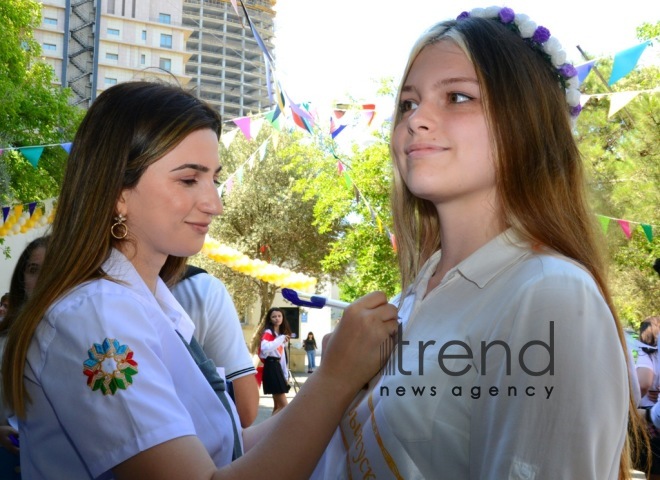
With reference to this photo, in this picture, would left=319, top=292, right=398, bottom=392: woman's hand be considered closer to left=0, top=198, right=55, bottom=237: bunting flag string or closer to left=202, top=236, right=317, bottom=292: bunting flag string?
left=202, top=236, right=317, bottom=292: bunting flag string

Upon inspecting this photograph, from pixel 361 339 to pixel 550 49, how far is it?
0.79 m

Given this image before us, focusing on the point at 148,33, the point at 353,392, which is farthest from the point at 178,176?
the point at 148,33

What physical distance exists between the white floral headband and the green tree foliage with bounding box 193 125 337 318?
107 feet

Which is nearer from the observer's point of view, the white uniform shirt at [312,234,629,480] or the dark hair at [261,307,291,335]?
the white uniform shirt at [312,234,629,480]

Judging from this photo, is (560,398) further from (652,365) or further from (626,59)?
(626,59)

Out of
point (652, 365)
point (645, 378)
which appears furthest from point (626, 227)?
point (645, 378)

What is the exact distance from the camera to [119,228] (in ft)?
7.32

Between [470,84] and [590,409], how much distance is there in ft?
2.54

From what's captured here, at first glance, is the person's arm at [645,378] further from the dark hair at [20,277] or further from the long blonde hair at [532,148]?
the long blonde hair at [532,148]

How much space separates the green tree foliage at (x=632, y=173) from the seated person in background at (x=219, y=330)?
34.5ft

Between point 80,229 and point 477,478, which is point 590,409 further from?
point 80,229

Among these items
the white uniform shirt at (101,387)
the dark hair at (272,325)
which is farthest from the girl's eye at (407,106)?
the dark hair at (272,325)

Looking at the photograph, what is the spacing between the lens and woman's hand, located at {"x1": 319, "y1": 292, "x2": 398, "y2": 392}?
1.69 metres

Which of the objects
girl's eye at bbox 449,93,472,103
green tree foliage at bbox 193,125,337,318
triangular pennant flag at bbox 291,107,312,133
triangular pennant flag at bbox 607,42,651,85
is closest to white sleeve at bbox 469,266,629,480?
girl's eye at bbox 449,93,472,103
